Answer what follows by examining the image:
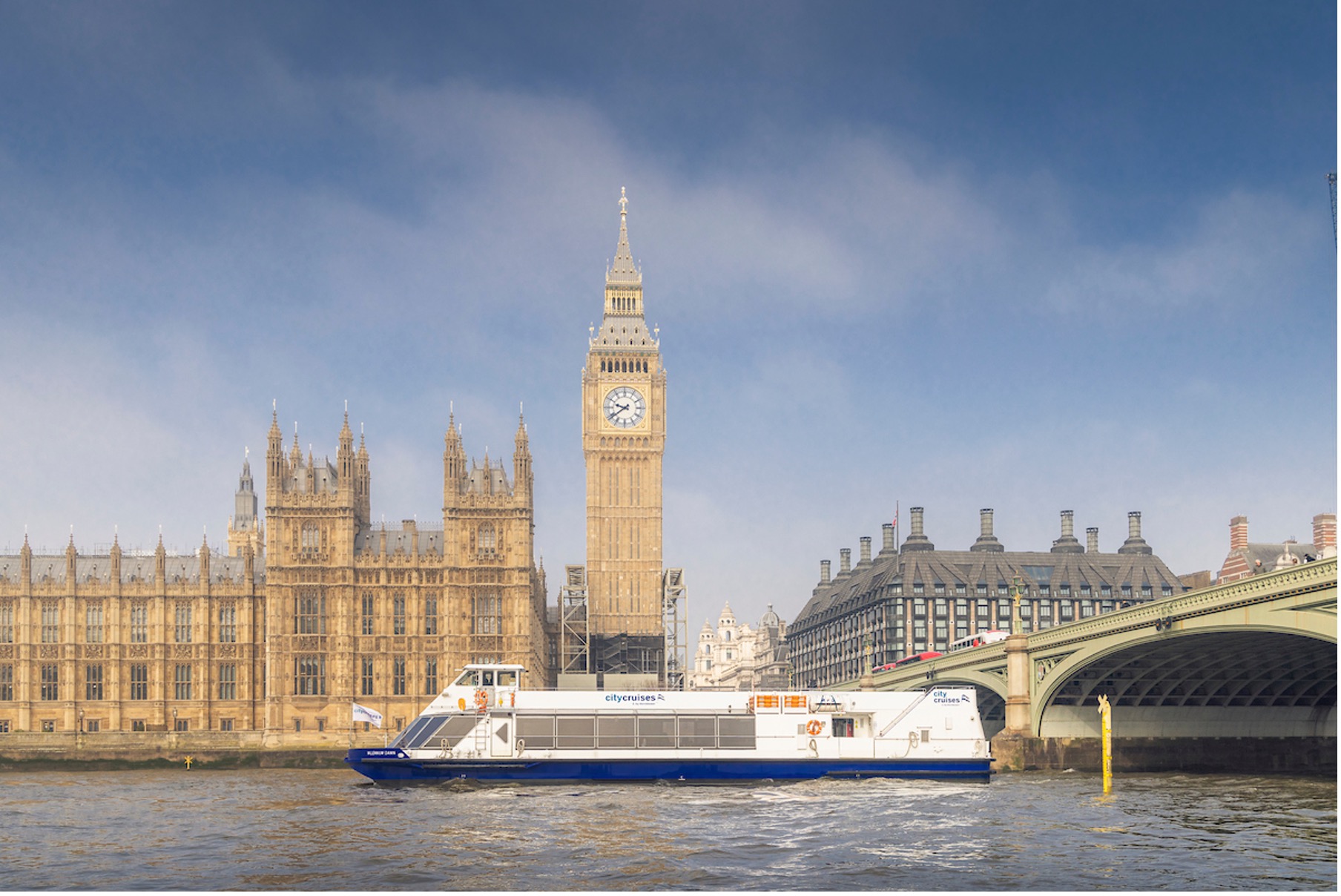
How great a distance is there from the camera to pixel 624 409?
143 metres

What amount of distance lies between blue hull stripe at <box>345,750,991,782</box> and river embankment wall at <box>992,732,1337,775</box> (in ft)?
66.8

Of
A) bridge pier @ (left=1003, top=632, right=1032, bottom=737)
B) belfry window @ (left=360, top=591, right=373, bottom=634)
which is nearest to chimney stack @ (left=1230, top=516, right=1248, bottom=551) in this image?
bridge pier @ (left=1003, top=632, right=1032, bottom=737)

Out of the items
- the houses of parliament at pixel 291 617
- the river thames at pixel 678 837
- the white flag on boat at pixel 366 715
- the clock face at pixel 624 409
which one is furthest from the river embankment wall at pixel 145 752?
the clock face at pixel 624 409

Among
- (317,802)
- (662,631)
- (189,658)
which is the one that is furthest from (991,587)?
(317,802)

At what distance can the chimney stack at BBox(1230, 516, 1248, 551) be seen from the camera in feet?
572

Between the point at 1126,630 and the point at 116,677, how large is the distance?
250 feet

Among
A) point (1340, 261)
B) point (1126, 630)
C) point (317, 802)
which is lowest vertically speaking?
point (317, 802)

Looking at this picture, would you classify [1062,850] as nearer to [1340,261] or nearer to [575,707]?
[1340,261]

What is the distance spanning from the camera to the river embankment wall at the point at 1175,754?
8975 cm

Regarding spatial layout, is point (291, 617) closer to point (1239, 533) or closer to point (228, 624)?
point (228, 624)

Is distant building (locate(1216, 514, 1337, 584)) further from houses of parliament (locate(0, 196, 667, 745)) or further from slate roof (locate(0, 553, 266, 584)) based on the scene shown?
slate roof (locate(0, 553, 266, 584))

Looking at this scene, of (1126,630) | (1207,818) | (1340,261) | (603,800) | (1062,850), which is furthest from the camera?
(1126,630)

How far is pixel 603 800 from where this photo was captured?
57844 mm

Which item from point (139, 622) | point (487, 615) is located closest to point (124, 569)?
point (139, 622)
